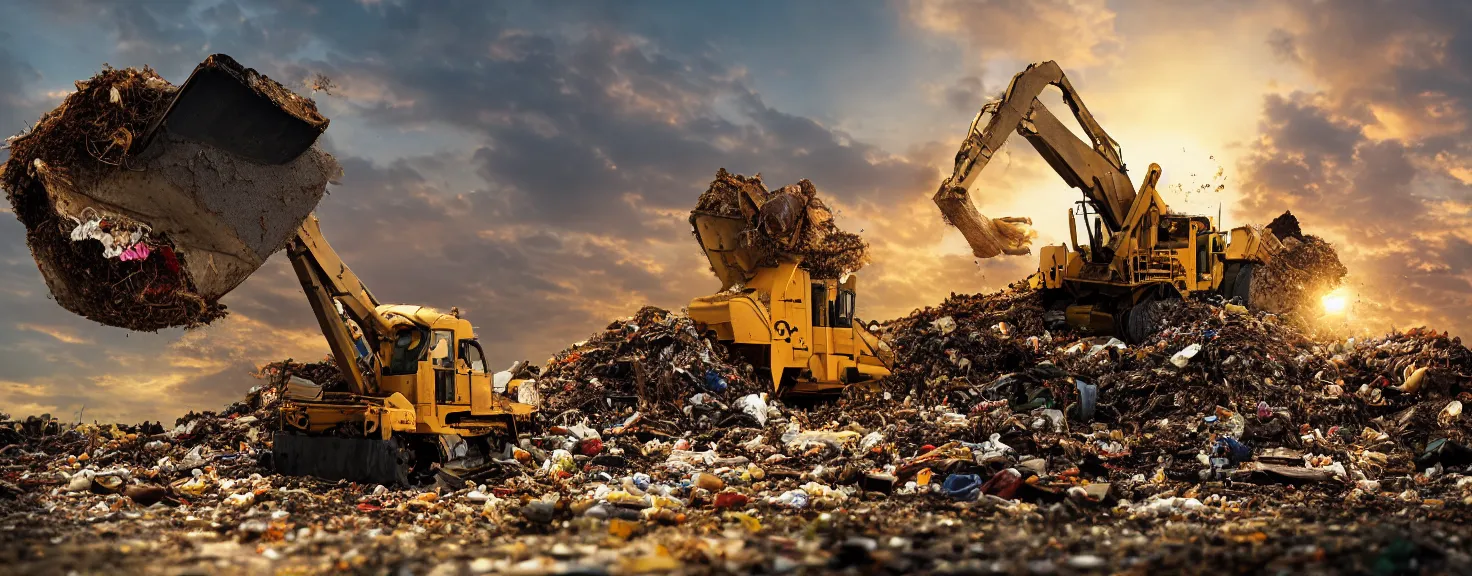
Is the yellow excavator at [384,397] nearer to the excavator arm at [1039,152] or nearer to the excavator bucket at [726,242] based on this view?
the excavator bucket at [726,242]

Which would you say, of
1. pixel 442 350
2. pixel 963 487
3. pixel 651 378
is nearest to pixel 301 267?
pixel 442 350

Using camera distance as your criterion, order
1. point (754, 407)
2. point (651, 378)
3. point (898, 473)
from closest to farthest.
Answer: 1. point (898, 473)
2. point (754, 407)
3. point (651, 378)

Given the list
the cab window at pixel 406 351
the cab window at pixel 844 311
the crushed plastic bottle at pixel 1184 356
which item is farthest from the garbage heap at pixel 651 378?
the crushed plastic bottle at pixel 1184 356

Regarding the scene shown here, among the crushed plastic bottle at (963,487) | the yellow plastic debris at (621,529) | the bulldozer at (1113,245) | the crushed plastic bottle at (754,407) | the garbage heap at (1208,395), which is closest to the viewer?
the yellow plastic debris at (621,529)

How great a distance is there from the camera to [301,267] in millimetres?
10500

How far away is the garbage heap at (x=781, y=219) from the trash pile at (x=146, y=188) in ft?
22.9

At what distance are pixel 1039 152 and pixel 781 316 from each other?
6235mm

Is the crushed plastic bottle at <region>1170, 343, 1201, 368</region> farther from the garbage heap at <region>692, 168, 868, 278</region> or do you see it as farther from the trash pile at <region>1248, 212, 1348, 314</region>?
the trash pile at <region>1248, 212, 1348, 314</region>

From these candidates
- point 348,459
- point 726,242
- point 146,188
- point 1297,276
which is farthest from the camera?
point 1297,276

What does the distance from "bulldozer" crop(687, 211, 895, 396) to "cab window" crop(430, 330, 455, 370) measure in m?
4.37

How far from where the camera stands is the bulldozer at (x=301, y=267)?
8648mm

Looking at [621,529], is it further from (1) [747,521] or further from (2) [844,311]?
(2) [844,311]

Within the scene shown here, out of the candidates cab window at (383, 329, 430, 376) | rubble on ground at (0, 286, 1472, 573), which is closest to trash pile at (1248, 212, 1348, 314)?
rubble on ground at (0, 286, 1472, 573)

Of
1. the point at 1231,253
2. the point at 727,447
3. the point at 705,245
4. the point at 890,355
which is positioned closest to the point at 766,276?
the point at 705,245
